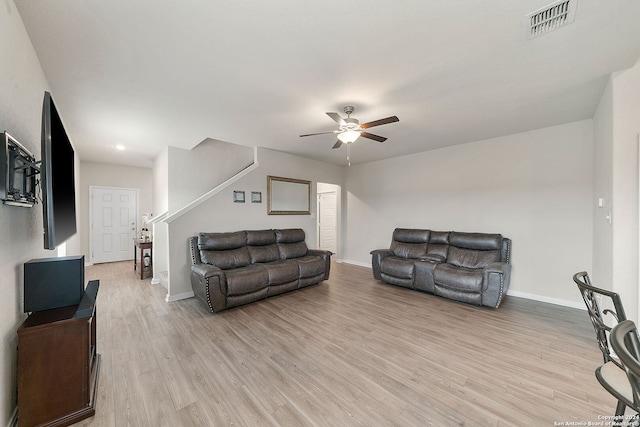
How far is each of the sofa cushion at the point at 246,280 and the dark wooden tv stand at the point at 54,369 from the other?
1.67 m

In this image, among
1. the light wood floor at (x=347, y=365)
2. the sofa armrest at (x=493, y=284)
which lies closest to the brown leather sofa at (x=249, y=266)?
the light wood floor at (x=347, y=365)

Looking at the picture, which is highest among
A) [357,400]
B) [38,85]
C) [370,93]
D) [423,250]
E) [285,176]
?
[370,93]

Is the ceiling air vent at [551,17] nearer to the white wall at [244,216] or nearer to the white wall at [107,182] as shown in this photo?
the white wall at [244,216]

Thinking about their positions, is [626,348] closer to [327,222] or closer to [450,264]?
[450,264]

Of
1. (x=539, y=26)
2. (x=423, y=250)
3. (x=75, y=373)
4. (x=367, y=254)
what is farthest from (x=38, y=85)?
(x=367, y=254)

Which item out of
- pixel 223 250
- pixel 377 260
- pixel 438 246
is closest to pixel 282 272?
pixel 223 250

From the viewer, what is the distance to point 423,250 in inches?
177

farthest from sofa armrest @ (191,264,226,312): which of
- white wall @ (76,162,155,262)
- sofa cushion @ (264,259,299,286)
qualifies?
white wall @ (76,162,155,262)

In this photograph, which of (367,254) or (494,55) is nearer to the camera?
(494,55)

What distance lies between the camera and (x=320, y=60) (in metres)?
2.01

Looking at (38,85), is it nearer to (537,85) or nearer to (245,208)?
(245,208)

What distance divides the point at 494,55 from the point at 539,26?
0.31 metres

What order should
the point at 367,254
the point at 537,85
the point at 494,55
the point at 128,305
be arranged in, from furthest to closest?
the point at 367,254, the point at 128,305, the point at 537,85, the point at 494,55

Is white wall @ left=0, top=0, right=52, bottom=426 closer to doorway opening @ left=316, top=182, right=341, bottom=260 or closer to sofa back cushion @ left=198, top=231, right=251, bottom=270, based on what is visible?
sofa back cushion @ left=198, top=231, right=251, bottom=270
